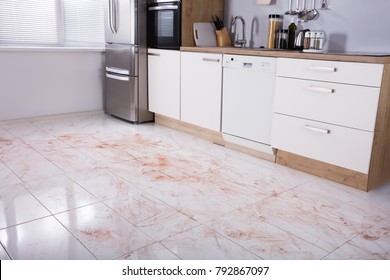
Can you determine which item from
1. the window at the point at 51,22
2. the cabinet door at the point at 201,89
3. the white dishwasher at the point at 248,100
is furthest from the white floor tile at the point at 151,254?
the window at the point at 51,22

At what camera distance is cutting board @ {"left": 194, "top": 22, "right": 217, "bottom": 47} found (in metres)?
3.58

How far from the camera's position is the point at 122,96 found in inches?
159

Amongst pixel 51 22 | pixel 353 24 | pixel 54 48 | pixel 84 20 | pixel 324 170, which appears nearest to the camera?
pixel 324 170

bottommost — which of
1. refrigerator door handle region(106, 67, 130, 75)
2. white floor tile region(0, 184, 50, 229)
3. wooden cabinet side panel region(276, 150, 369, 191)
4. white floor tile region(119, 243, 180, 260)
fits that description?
white floor tile region(119, 243, 180, 260)

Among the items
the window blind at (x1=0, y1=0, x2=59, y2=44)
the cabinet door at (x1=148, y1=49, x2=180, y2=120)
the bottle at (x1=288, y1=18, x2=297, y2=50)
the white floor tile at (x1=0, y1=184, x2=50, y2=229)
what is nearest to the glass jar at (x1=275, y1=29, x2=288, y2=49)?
the bottle at (x1=288, y1=18, x2=297, y2=50)

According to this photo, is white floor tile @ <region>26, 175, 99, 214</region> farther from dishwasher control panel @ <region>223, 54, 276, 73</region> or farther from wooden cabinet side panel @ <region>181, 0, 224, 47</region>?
wooden cabinet side panel @ <region>181, 0, 224, 47</region>

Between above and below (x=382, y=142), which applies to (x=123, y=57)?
above

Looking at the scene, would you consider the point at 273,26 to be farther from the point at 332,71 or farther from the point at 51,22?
the point at 51,22

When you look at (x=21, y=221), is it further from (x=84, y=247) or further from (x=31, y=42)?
(x=31, y=42)

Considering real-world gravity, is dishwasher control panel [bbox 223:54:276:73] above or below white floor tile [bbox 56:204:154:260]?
above

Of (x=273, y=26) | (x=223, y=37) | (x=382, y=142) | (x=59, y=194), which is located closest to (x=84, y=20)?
(x=223, y=37)

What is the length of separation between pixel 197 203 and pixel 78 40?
297 centimetres

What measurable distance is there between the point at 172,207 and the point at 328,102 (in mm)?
1161
